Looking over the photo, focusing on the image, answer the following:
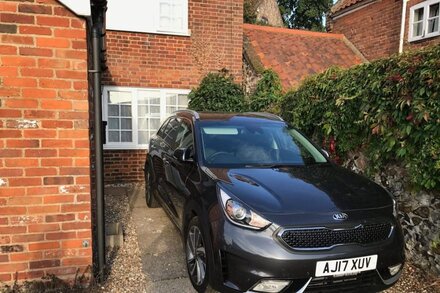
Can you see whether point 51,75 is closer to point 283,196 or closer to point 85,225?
point 85,225

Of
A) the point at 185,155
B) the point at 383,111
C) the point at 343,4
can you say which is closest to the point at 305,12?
the point at 343,4

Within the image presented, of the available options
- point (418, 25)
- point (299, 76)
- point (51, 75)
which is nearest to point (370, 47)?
point (418, 25)

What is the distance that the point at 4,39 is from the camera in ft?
9.18

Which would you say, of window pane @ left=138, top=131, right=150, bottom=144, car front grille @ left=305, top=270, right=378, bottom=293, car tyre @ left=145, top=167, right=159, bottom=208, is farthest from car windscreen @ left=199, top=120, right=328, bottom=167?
window pane @ left=138, top=131, right=150, bottom=144

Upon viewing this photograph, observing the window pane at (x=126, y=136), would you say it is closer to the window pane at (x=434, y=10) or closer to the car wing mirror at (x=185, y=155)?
the car wing mirror at (x=185, y=155)

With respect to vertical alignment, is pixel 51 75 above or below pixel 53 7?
below

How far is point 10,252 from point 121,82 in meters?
5.46

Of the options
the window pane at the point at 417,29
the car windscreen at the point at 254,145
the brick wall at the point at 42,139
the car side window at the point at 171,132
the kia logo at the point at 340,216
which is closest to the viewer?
the kia logo at the point at 340,216

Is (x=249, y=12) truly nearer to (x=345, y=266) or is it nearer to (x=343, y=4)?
(x=343, y=4)

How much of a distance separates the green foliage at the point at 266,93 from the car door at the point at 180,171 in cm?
350

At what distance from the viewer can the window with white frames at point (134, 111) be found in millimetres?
7969

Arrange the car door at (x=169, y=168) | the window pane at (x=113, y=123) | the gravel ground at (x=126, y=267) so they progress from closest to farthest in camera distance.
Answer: the gravel ground at (x=126, y=267)
the car door at (x=169, y=168)
the window pane at (x=113, y=123)

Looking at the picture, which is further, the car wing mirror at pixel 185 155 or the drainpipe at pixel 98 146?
the car wing mirror at pixel 185 155

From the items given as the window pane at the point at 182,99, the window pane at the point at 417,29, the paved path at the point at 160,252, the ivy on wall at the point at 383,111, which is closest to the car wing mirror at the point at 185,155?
the paved path at the point at 160,252
